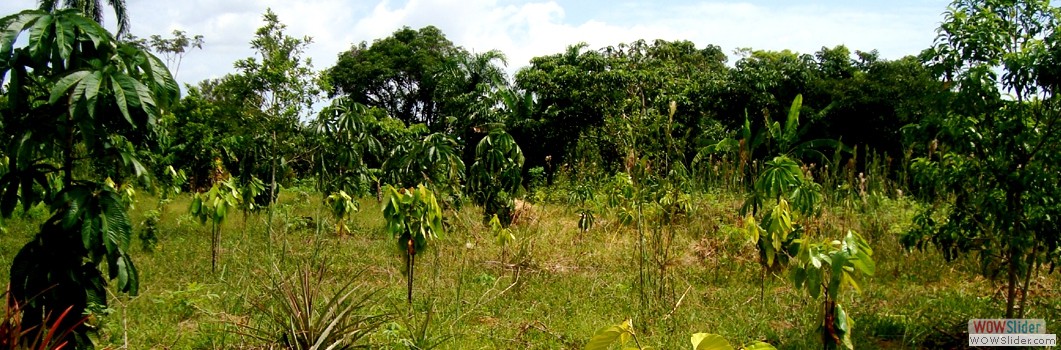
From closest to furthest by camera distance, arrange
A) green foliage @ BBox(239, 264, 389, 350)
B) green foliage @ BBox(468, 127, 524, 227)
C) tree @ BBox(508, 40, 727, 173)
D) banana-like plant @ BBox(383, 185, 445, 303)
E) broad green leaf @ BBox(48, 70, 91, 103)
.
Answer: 1. broad green leaf @ BBox(48, 70, 91, 103)
2. green foliage @ BBox(239, 264, 389, 350)
3. banana-like plant @ BBox(383, 185, 445, 303)
4. green foliage @ BBox(468, 127, 524, 227)
5. tree @ BBox(508, 40, 727, 173)

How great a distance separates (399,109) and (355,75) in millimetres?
1671

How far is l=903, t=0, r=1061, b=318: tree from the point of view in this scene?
11.0ft

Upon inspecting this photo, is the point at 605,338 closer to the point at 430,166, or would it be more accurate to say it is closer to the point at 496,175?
the point at 430,166

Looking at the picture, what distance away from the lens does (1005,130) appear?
3.40 meters

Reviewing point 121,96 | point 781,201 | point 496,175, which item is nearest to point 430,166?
point 496,175

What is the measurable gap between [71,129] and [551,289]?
9.93ft

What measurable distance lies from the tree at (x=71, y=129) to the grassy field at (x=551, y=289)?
0.54 metres

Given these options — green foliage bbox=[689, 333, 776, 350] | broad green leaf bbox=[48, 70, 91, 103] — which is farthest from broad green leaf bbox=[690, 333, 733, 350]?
broad green leaf bbox=[48, 70, 91, 103]

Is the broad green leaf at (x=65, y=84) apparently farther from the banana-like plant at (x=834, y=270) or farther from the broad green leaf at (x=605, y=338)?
the banana-like plant at (x=834, y=270)

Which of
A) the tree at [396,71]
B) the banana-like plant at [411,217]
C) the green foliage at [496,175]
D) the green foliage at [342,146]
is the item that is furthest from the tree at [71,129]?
the tree at [396,71]

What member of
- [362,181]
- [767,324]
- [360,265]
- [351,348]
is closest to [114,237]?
[351,348]

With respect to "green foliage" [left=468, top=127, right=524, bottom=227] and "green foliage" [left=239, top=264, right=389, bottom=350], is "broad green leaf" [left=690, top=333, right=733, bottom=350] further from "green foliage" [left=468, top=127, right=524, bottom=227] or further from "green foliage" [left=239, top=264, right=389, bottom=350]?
"green foliage" [left=468, top=127, right=524, bottom=227]

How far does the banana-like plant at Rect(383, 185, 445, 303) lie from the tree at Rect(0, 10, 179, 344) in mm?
1565

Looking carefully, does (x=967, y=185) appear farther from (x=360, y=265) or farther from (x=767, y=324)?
(x=360, y=265)
